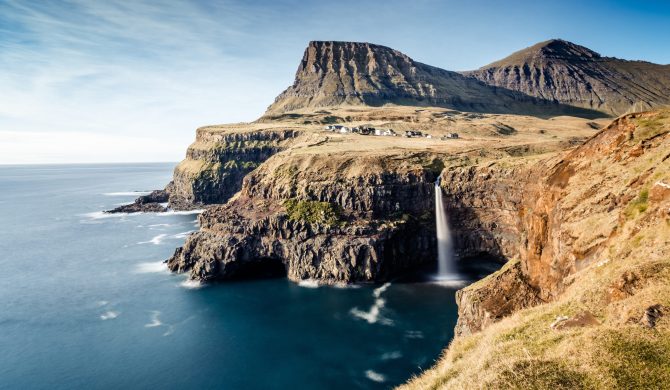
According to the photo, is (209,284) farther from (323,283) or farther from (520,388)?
(520,388)

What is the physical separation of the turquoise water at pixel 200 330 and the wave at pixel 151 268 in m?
0.31

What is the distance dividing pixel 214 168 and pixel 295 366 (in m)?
153

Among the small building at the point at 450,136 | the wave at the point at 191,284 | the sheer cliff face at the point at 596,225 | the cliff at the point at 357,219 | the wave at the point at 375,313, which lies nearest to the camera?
the sheer cliff face at the point at 596,225

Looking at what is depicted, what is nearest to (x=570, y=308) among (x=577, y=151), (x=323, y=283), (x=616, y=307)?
(x=616, y=307)

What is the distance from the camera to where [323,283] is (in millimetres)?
90188

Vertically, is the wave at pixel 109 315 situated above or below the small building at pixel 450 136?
below

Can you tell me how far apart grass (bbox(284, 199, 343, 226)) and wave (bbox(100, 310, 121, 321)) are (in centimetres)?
4194

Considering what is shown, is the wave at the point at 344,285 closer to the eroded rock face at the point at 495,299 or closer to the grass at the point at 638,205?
the eroded rock face at the point at 495,299

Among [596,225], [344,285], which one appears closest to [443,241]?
[344,285]

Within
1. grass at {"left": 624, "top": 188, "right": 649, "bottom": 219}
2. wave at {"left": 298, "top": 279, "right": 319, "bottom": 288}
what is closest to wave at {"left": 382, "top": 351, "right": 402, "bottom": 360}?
wave at {"left": 298, "top": 279, "right": 319, "bottom": 288}

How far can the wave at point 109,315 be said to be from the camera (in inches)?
2990

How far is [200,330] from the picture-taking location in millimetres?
70562

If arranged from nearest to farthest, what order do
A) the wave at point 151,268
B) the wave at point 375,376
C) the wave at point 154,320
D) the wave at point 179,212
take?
the wave at point 375,376
the wave at point 154,320
the wave at point 151,268
the wave at point 179,212

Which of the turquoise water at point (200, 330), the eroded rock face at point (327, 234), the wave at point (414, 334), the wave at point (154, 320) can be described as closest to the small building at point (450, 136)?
the eroded rock face at point (327, 234)
